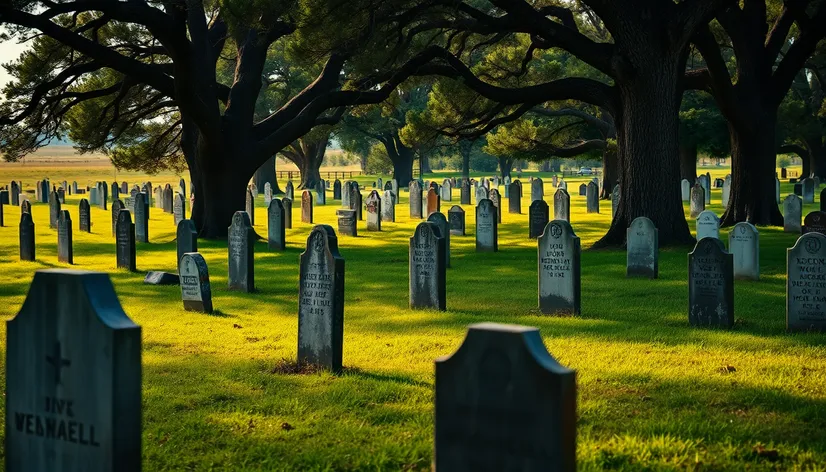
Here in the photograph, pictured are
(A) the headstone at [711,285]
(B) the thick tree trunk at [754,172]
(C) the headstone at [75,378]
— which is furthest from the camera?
(B) the thick tree trunk at [754,172]

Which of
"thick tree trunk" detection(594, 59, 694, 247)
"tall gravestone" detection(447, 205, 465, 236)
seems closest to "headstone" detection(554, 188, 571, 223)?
"tall gravestone" detection(447, 205, 465, 236)

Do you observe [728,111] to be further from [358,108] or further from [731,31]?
[358,108]

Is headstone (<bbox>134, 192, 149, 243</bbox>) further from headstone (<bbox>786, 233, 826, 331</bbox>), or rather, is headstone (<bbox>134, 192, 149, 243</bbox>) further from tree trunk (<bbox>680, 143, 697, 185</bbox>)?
tree trunk (<bbox>680, 143, 697, 185</bbox>)

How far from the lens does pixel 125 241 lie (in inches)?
798

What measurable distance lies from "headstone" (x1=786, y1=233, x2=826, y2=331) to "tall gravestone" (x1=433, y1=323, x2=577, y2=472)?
7910mm

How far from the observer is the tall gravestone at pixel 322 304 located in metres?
9.71

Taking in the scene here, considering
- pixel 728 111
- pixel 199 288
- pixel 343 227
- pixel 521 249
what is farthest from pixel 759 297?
pixel 343 227

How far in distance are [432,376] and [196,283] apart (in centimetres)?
572

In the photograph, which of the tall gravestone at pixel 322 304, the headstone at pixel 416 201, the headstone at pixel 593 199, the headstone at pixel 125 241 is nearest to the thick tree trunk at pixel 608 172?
the headstone at pixel 593 199

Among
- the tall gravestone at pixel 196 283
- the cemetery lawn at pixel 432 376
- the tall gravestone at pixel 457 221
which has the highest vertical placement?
the tall gravestone at pixel 457 221

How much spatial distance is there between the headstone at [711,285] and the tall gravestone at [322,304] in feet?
15.1

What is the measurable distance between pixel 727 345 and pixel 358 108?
20.2m

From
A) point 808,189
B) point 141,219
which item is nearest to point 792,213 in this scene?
point 808,189

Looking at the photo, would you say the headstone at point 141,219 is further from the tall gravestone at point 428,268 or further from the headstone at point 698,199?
the headstone at point 698,199
